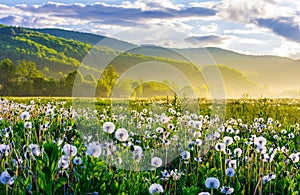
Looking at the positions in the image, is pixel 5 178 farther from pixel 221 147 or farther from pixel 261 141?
pixel 261 141

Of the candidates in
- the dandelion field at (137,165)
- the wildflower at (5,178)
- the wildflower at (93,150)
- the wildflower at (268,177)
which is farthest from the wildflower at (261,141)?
the wildflower at (5,178)

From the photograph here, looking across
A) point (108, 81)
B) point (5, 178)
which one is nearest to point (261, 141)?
point (5, 178)


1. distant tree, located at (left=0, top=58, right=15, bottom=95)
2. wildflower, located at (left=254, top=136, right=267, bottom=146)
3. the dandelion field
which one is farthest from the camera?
distant tree, located at (left=0, top=58, right=15, bottom=95)

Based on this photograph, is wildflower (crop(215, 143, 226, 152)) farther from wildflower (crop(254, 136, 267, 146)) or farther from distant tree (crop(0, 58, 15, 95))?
distant tree (crop(0, 58, 15, 95))

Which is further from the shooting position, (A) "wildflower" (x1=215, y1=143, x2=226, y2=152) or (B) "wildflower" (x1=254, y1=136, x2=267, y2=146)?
(A) "wildflower" (x1=215, y1=143, x2=226, y2=152)

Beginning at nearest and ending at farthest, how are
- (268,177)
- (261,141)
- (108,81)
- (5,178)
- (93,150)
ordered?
(5,178) → (93,150) → (268,177) → (261,141) → (108,81)

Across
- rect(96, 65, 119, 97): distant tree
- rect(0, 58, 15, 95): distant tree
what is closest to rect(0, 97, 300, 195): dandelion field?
rect(96, 65, 119, 97): distant tree

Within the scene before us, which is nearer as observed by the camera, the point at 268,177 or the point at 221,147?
the point at 268,177

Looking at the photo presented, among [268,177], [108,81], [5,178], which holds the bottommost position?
[268,177]

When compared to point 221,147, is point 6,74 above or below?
above

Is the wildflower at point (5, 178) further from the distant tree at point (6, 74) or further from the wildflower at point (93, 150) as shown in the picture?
the distant tree at point (6, 74)

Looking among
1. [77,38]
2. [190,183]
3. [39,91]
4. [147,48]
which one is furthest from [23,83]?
[77,38]

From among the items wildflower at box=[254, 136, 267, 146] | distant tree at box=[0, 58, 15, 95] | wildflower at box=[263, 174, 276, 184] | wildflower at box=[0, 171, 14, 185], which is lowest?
wildflower at box=[263, 174, 276, 184]

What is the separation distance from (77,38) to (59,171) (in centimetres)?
17761
